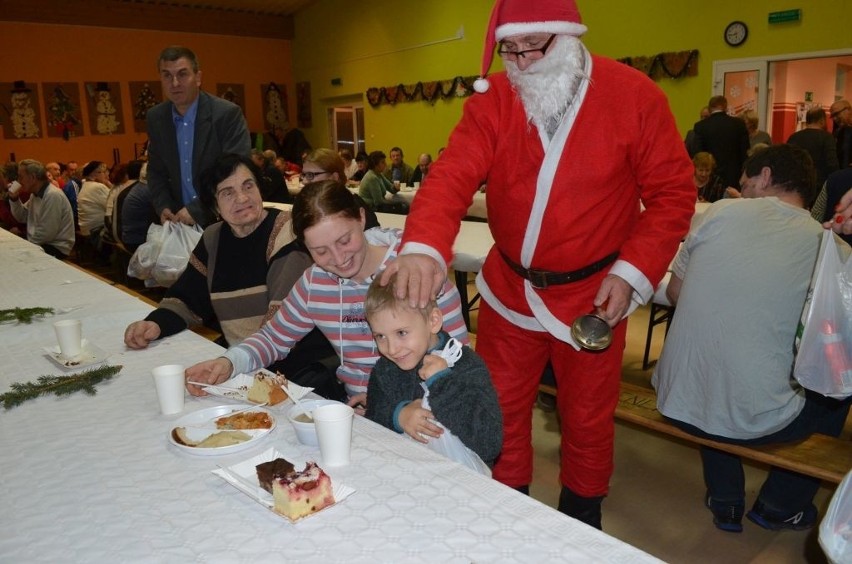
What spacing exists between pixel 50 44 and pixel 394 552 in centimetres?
1431

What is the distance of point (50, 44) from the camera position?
12.4 m

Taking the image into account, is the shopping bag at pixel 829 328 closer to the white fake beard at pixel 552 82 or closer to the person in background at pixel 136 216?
the white fake beard at pixel 552 82

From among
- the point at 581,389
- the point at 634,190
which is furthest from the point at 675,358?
the point at 634,190

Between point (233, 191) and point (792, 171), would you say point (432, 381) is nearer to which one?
point (233, 191)

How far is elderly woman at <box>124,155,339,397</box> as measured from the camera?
2.29 metres

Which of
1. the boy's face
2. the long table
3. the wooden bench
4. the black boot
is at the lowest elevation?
the black boot

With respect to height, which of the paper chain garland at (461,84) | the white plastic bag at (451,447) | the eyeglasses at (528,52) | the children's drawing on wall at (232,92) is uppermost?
the children's drawing on wall at (232,92)

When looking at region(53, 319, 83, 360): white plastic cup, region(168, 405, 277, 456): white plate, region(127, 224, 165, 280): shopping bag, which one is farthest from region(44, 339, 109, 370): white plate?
region(127, 224, 165, 280): shopping bag

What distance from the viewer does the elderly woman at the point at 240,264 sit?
229 centimetres

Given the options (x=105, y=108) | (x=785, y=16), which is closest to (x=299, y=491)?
(x=785, y=16)

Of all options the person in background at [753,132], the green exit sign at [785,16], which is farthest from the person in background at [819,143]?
the green exit sign at [785,16]

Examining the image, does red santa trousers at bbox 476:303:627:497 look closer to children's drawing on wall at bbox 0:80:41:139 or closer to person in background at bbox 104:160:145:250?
person in background at bbox 104:160:145:250

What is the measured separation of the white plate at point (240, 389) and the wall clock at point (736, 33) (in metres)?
7.44

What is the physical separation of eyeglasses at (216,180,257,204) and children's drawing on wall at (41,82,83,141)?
12390mm
